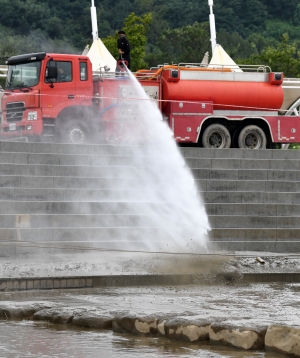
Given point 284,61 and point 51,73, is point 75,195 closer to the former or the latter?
point 51,73

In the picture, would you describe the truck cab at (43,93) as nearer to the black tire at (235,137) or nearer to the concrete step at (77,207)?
the black tire at (235,137)

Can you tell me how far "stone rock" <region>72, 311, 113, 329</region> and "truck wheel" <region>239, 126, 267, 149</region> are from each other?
14216 mm

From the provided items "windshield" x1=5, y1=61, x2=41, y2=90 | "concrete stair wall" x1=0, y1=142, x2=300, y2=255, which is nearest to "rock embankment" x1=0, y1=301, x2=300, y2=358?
"concrete stair wall" x1=0, y1=142, x2=300, y2=255

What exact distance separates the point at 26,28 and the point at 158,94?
73.9 m

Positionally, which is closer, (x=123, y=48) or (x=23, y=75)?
(x=23, y=75)

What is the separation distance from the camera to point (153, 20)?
102312mm

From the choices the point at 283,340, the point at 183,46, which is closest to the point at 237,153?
the point at 283,340

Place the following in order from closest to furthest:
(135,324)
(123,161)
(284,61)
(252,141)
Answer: (135,324)
(123,161)
(252,141)
(284,61)

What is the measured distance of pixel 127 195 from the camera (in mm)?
17391

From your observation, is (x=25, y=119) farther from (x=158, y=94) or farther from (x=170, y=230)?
(x=170, y=230)

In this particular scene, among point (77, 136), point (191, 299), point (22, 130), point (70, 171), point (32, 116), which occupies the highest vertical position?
point (32, 116)

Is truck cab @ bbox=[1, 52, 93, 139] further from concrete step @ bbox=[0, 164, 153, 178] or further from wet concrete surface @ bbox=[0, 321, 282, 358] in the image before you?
wet concrete surface @ bbox=[0, 321, 282, 358]

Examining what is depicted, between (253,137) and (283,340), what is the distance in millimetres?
15707

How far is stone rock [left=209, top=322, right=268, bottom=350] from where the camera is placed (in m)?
8.47
